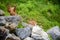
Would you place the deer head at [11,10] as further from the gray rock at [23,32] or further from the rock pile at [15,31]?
the gray rock at [23,32]

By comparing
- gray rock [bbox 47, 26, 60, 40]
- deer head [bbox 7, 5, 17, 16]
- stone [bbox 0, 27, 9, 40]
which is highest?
deer head [bbox 7, 5, 17, 16]

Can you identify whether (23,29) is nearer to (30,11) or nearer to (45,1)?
(30,11)

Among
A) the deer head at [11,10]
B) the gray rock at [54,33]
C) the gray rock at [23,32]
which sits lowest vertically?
the gray rock at [23,32]

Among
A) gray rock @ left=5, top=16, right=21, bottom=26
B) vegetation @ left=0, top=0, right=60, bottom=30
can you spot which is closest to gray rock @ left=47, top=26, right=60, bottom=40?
vegetation @ left=0, top=0, right=60, bottom=30

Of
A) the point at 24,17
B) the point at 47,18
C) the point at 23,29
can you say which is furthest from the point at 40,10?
the point at 23,29

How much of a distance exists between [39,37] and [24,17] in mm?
1423

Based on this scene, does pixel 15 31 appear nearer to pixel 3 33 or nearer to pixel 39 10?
pixel 3 33

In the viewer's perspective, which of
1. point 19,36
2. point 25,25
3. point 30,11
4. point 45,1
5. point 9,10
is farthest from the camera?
point 45,1

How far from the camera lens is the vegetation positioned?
792 cm

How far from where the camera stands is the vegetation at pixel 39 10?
7.92 m

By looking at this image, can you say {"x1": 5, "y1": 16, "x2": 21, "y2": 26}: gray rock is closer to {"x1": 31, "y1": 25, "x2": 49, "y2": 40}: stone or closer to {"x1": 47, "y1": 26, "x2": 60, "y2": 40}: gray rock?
{"x1": 31, "y1": 25, "x2": 49, "y2": 40}: stone

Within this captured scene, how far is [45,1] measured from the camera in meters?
9.08

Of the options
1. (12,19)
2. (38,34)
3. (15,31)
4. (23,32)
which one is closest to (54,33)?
(38,34)

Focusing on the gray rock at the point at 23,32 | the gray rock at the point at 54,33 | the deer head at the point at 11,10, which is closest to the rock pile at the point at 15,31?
the gray rock at the point at 23,32
